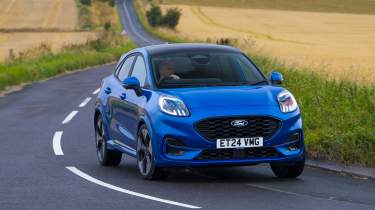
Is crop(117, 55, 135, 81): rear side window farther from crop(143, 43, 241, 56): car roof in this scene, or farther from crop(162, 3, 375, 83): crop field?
crop(162, 3, 375, 83): crop field

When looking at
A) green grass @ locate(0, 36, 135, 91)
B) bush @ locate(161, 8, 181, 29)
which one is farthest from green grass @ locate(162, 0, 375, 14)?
green grass @ locate(0, 36, 135, 91)

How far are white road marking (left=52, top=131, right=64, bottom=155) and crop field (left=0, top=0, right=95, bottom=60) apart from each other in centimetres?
5804

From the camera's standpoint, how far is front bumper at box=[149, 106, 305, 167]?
1055cm

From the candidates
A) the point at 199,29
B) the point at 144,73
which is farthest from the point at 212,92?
the point at 199,29

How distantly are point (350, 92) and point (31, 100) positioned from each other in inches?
486

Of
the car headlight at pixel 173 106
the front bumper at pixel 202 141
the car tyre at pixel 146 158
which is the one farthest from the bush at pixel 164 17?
the front bumper at pixel 202 141

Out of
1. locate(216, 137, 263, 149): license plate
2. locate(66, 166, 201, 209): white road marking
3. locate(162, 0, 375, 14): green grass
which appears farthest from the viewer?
locate(162, 0, 375, 14): green grass

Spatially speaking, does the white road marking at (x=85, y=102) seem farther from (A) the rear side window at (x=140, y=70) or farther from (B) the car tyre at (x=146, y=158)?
(B) the car tyre at (x=146, y=158)

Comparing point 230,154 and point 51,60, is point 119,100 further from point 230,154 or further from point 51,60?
point 51,60

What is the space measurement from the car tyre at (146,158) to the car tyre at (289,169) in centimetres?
124

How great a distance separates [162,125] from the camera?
10695mm

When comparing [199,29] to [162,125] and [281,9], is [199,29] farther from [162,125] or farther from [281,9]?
[162,125]

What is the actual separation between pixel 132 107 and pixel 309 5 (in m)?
133

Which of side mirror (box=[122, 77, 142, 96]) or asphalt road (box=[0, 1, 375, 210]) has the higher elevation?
side mirror (box=[122, 77, 142, 96])
